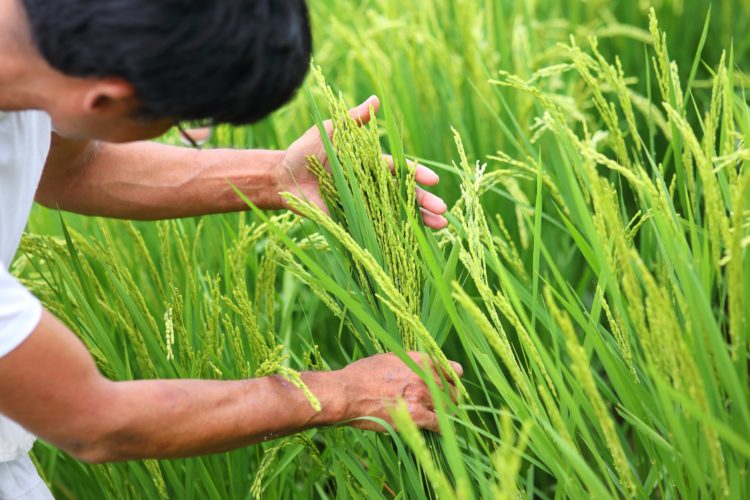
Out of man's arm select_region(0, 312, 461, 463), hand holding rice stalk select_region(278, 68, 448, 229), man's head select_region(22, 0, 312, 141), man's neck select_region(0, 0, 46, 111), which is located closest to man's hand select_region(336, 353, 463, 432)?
man's arm select_region(0, 312, 461, 463)

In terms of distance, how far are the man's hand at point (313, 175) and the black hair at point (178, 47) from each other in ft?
1.49

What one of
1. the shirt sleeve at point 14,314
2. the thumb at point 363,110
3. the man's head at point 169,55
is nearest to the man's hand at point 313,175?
the thumb at point 363,110

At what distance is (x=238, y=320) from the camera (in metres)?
2.00

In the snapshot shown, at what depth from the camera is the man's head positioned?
1.23 metres

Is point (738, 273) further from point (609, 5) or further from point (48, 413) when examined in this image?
point (609, 5)

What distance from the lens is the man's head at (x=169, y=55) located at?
48.4 inches

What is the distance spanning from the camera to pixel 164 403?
4.56 ft

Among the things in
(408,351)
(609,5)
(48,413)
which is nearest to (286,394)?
(408,351)

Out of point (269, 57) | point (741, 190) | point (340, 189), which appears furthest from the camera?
point (340, 189)

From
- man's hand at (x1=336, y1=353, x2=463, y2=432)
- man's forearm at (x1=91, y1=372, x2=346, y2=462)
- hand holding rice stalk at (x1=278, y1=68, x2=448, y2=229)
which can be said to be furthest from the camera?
hand holding rice stalk at (x1=278, y1=68, x2=448, y2=229)

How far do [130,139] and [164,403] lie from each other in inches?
15.1

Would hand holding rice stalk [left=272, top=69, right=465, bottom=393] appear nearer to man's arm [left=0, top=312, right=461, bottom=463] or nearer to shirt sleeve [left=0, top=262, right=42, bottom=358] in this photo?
man's arm [left=0, top=312, right=461, bottom=463]

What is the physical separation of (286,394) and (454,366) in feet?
0.92

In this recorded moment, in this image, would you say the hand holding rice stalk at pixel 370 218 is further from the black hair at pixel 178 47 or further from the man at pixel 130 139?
the black hair at pixel 178 47
